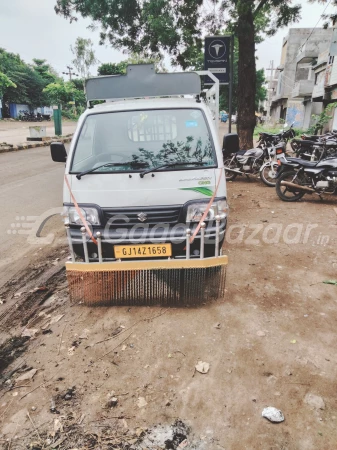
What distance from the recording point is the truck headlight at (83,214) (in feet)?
10.9

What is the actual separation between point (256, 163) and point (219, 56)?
9.41 feet

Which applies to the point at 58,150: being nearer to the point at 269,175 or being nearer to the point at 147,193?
the point at 147,193

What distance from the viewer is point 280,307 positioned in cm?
348

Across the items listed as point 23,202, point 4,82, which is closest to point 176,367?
point 23,202

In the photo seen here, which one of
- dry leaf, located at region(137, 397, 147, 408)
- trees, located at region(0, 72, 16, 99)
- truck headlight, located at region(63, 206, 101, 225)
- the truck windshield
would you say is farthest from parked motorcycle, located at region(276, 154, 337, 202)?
trees, located at region(0, 72, 16, 99)

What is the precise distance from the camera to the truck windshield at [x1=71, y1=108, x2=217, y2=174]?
360 cm

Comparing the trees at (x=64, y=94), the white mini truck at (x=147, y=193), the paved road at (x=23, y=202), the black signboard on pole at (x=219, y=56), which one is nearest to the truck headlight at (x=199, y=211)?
the white mini truck at (x=147, y=193)

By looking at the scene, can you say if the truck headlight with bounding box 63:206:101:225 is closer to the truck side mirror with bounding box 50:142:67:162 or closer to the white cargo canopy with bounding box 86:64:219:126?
the truck side mirror with bounding box 50:142:67:162

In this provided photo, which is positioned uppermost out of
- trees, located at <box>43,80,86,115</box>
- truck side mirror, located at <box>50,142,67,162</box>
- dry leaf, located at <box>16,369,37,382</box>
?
trees, located at <box>43,80,86,115</box>

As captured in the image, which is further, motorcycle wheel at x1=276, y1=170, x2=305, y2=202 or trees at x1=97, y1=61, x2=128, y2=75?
trees at x1=97, y1=61, x2=128, y2=75

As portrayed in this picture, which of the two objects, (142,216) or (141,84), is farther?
(141,84)

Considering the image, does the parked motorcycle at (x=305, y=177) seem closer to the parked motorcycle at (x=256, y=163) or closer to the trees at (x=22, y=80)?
the parked motorcycle at (x=256, y=163)

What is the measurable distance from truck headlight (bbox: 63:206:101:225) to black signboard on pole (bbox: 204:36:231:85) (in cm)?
609

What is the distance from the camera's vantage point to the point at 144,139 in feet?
12.6
